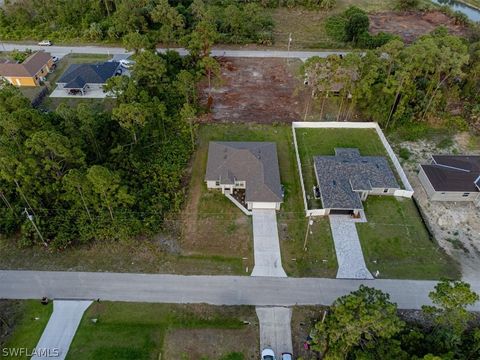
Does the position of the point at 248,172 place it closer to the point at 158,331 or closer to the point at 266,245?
the point at 266,245

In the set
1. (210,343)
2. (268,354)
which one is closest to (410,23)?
(268,354)

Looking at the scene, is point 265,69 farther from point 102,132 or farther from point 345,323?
point 345,323

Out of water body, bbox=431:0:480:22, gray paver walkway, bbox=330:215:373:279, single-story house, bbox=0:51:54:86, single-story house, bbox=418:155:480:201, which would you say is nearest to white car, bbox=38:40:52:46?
single-story house, bbox=0:51:54:86

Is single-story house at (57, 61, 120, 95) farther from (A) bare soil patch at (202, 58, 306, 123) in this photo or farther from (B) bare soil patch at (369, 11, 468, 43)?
(B) bare soil patch at (369, 11, 468, 43)

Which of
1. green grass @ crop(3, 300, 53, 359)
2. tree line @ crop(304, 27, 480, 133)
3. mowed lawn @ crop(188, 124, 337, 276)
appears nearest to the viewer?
green grass @ crop(3, 300, 53, 359)

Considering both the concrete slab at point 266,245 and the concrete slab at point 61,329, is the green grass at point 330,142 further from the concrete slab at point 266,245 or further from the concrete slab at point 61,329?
the concrete slab at point 61,329

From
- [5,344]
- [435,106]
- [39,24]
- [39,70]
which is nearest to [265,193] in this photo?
[5,344]

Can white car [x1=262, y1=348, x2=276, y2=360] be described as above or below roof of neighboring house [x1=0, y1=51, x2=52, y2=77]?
below
